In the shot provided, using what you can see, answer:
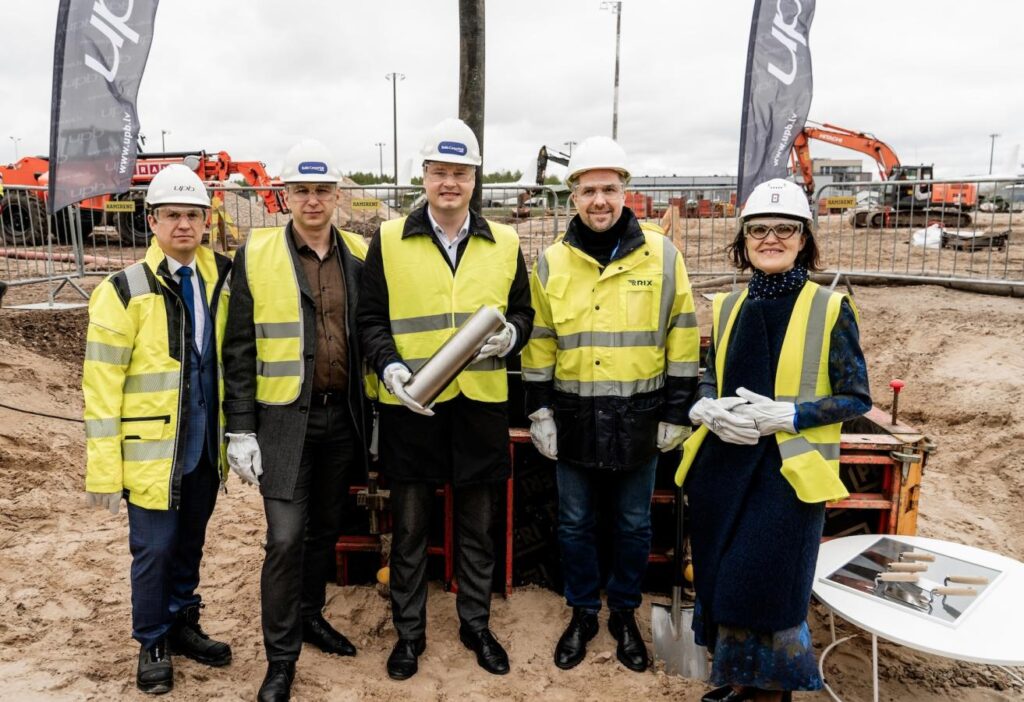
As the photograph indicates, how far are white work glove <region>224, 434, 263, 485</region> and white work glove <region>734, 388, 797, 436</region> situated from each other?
77.6 inches

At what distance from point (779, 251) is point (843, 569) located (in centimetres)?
148

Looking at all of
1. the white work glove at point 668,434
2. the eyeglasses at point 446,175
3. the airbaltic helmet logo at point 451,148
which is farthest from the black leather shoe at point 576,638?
the airbaltic helmet logo at point 451,148

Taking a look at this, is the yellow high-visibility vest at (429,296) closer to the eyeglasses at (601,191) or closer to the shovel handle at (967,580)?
the eyeglasses at (601,191)

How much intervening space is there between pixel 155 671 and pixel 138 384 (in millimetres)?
1220

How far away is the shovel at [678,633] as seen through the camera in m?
3.38

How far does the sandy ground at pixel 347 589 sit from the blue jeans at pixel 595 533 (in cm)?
27

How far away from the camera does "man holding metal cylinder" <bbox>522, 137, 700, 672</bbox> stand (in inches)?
128

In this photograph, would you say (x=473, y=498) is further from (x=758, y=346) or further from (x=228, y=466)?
(x=758, y=346)

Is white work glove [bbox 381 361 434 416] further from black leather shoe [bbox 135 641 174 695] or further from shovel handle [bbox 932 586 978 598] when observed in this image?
shovel handle [bbox 932 586 978 598]

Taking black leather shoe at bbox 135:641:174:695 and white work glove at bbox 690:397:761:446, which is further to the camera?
black leather shoe at bbox 135:641:174:695

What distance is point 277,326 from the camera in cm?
302

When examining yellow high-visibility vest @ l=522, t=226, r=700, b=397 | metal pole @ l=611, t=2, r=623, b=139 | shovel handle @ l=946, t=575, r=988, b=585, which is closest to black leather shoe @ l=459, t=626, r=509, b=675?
yellow high-visibility vest @ l=522, t=226, r=700, b=397

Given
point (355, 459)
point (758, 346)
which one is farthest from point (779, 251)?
point (355, 459)

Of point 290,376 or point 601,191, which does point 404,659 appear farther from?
point 601,191
